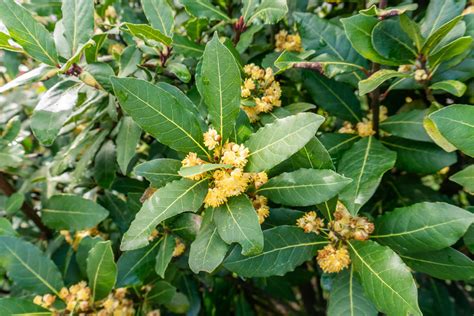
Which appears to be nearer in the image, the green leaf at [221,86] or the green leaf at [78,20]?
the green leaf at [221,86]

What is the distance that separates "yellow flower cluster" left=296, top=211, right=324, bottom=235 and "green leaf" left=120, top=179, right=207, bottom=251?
1.22 feet

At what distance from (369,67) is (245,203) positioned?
926 mm

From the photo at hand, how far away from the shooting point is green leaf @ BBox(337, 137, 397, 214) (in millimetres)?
1337

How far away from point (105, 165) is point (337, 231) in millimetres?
992

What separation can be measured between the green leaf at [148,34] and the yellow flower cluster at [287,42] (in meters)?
0.54

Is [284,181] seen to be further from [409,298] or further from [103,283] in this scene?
[103,283]

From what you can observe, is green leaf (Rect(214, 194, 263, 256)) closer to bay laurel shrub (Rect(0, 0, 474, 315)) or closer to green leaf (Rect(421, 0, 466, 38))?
bay laurel shrub (Rect(0, 0, 474, 315))

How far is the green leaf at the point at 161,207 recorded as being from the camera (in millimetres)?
1159

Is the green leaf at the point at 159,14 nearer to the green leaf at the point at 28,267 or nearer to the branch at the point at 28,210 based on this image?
the green leaf at the point at 28,267

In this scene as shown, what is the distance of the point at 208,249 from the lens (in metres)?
1.25

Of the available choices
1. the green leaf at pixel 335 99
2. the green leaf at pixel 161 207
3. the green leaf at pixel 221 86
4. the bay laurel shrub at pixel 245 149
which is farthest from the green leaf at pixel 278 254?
the green leaf at pixel 335 99

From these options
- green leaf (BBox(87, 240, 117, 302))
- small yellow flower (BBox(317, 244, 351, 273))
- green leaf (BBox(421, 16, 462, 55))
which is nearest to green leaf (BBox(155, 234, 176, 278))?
green leaf (BBox(87, 240, 117, 302))

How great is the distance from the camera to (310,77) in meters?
1.78

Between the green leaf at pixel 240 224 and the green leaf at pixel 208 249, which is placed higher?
the green leaf at pixel 240 224
